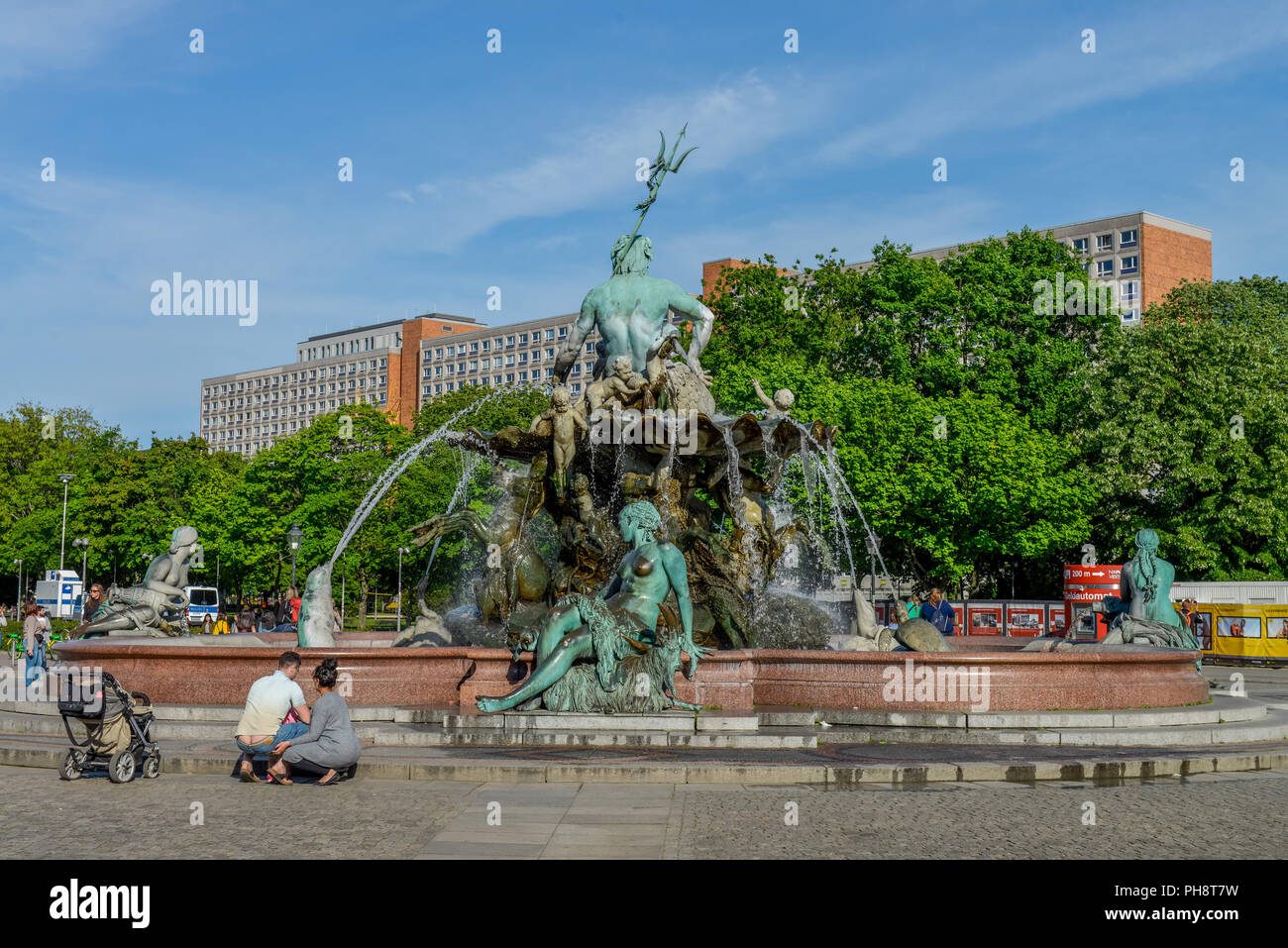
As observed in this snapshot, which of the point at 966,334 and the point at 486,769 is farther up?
the point at 966,334

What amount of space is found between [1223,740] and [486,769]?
737 cm

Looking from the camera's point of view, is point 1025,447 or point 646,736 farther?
point 1025,447

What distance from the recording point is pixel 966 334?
44.0 m

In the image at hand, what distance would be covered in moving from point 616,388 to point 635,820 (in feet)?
28.4

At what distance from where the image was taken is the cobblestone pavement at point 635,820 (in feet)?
23.8

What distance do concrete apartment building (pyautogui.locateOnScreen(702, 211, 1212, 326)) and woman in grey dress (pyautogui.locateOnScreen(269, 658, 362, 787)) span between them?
263ft

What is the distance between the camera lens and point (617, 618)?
11.9 m

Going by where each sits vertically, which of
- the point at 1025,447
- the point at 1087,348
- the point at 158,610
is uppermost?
the point at 1087,348

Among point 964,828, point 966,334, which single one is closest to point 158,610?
point 964,828

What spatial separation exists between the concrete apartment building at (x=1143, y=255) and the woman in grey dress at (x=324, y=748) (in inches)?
3154

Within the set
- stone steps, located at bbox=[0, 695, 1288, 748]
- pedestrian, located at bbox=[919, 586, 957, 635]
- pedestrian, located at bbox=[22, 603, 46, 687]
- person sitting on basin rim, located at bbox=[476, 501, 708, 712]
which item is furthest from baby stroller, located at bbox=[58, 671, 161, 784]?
pedestrian, located at bbox=[919, 586, 957, 635]

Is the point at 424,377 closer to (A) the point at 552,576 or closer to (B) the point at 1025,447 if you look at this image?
(B) the point at 1025,447

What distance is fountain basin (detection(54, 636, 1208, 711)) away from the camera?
1302 cm

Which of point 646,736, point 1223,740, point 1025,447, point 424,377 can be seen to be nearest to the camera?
point 646,736
